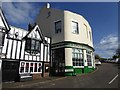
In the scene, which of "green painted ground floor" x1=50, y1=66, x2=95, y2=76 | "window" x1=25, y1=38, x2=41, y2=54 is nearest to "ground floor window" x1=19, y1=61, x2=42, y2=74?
"window" x1=25, y1=38, x2=41, y2=54

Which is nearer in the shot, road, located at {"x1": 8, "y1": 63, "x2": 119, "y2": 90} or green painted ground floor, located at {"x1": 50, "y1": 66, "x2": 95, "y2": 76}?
road, located at {"x1": 8, "y1": 63, "x2": 119, "y2": 90}

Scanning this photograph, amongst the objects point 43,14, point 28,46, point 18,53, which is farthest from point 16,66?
point 43,14

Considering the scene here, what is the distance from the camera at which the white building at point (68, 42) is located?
17969 mm

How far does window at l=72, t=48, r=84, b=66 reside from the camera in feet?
60.4

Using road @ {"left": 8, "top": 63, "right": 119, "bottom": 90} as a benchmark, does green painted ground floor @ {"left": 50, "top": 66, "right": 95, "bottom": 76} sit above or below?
above

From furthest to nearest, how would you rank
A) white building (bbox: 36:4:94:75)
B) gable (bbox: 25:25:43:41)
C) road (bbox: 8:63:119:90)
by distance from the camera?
white building (bbox: 36:4:94:75) → gable (bbox: 25:25:43:41) → road (bbox: 8:63:119:90)

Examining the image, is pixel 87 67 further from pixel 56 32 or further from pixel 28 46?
pixel 28 46

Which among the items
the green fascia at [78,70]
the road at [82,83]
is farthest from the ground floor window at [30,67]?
the green fascia at [78,70]

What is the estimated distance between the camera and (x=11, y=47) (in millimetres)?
14188

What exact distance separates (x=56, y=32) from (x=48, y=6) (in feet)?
18.3

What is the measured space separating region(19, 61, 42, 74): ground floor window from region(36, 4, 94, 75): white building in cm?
265

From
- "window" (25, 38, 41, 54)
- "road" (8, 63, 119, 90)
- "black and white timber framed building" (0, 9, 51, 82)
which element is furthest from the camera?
"window" (25, 38, 41, 54)

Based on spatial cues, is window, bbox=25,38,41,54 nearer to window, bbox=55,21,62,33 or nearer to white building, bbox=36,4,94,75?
white building, bbox=36,4,94,75

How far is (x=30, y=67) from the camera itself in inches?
623
